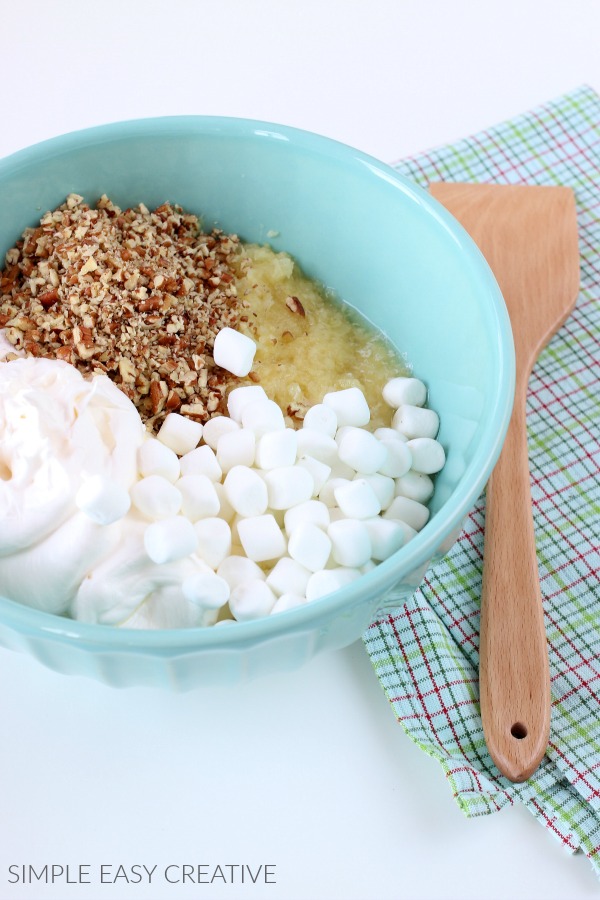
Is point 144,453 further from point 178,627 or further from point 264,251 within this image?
point 264,251

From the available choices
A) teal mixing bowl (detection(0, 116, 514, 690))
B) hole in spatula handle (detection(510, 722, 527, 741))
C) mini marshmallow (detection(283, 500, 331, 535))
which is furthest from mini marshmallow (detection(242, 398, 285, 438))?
hole in spatula handle (detection(510, 722, 527, 741))

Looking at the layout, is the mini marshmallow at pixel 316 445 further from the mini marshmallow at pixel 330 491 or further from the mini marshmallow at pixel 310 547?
the mini marshmallow at pixel 310 547

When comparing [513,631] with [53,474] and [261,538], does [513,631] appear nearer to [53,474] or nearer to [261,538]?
[261,538]

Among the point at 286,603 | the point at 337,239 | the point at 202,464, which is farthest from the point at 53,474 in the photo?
the point at 337,239

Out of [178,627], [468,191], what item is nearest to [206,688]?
[178,627]

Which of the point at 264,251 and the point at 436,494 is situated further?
the point at 264,251

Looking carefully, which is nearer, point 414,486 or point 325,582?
point 325,582
